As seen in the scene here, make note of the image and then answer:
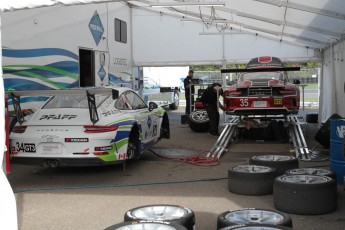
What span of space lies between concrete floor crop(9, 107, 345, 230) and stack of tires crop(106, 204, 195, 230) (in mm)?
929

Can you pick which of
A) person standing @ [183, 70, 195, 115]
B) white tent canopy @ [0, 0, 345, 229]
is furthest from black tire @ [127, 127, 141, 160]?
person standing @ [183, 70, 195, 115]

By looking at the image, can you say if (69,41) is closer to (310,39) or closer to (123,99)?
(123,99)

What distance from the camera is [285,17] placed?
12.3m

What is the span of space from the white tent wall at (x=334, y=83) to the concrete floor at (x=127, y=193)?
3955 millimetres

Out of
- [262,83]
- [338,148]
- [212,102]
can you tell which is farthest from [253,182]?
[212,102]

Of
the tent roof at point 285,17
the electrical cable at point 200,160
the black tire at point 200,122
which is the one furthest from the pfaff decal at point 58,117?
the black tire at point 200,122

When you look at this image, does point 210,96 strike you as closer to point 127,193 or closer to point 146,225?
point 127,193

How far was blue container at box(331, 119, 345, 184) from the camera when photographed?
688cm

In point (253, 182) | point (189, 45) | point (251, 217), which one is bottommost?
point (253, 182)

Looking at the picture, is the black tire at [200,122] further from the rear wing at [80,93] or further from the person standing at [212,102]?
the rear wing at [80,93]

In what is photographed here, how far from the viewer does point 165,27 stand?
19.3 meters

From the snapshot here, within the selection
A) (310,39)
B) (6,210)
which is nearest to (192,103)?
(310,39)

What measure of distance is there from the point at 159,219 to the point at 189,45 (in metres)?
15.6

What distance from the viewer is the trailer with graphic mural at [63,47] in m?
10.1
